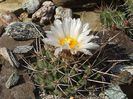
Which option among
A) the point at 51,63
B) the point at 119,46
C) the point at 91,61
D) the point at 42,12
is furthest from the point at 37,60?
the point at 42,12

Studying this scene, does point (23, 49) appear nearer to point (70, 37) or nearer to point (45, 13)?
point (70, 37)

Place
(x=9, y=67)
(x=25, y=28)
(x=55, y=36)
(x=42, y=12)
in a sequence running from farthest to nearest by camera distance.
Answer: (x=42, y=12) → (x=25, y=28) → (x=9, y=67) → (x=55, y=36)

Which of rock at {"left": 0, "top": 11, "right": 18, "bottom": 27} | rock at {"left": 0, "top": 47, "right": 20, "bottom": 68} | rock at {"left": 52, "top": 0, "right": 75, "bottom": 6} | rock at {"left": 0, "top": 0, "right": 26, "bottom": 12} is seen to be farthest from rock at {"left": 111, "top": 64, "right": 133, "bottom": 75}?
rock at {"left": 0, "top": 0, "right": 26, "bottom": 12}

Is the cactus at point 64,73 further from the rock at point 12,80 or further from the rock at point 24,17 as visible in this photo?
the rock at point 24,17

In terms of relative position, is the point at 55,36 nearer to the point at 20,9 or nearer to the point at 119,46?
the point at 119,46

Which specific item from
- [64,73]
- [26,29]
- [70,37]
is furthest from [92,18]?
[64,73]

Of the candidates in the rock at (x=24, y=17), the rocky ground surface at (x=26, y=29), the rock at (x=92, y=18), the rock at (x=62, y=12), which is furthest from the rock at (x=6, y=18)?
the rock at (x=92, y=18)
